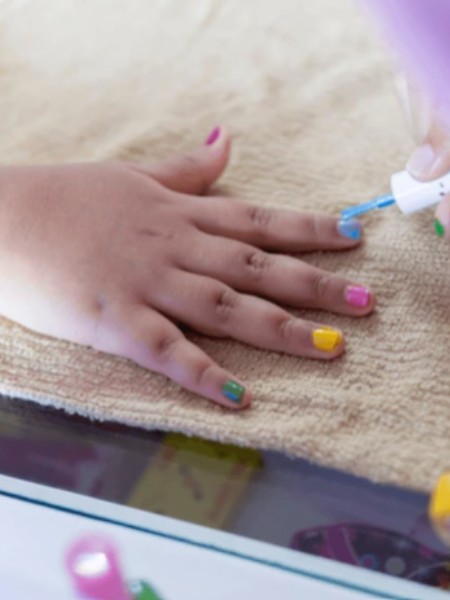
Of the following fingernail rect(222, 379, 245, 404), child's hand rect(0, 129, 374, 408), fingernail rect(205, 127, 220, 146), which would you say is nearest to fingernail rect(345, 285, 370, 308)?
child's hand rect(0, 129, 374, 408)

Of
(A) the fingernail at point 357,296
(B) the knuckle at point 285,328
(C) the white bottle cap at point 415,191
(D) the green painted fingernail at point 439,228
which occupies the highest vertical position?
(C) the white bottle cap at point 415,191

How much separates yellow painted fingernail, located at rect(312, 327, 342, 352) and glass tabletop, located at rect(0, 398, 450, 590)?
0.29ft

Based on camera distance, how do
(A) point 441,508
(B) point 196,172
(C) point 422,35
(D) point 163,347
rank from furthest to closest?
(B) point 196,172
(D) point 163,347
(A) point 441,508
(C) point 422,35

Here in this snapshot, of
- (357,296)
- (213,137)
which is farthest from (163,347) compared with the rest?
(213,137)

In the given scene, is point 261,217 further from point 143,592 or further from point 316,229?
point 143,592

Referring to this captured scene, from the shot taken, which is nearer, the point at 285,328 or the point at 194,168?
the point at 285,328

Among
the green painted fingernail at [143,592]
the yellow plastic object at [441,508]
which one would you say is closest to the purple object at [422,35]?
the yellow plastic object at [441,508]

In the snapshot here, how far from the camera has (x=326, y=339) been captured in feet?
1.89

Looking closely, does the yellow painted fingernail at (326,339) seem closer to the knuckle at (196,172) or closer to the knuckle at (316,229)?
the knuckle at (316,229)

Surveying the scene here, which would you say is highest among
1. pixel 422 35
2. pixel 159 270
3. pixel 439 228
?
pixel 422 35

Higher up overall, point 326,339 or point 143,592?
point 326,339

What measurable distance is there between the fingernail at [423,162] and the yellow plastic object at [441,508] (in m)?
0.24

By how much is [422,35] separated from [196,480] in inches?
12.4

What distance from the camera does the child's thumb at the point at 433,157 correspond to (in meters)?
0.61
